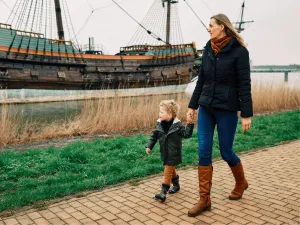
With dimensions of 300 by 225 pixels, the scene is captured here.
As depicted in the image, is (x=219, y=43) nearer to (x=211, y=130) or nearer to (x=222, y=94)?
(x=222, y=94)

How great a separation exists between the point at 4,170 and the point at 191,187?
3.11 m

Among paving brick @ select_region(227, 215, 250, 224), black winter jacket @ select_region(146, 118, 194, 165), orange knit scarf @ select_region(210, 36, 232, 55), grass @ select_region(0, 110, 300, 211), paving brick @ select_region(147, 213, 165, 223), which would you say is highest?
orange knit scarf @ select_region(210, 36, 232, 55)

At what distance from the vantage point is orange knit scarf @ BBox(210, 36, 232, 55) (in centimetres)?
336

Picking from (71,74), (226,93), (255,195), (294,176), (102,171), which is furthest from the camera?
(71,74)

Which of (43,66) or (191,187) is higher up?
(43,66)

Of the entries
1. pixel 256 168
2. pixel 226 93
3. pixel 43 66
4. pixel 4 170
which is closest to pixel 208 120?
pixel 226 93

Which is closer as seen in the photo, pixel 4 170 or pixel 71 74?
pixel 4 170

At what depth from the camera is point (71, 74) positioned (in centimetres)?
2853

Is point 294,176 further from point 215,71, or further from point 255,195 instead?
point 215,71

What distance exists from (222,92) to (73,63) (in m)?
26.4

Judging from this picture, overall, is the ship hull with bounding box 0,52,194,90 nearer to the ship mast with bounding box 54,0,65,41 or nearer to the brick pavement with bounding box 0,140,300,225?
the ship mast with bounding box 54,0,65,41

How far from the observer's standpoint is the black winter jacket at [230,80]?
333cm

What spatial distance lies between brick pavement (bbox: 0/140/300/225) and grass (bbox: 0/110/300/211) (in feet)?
1.07

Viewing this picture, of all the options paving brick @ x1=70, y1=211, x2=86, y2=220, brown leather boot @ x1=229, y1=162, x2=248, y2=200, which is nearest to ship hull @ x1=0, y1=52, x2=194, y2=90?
brown leather boot @ x1=229, y1=162, x2=248, y2=200
